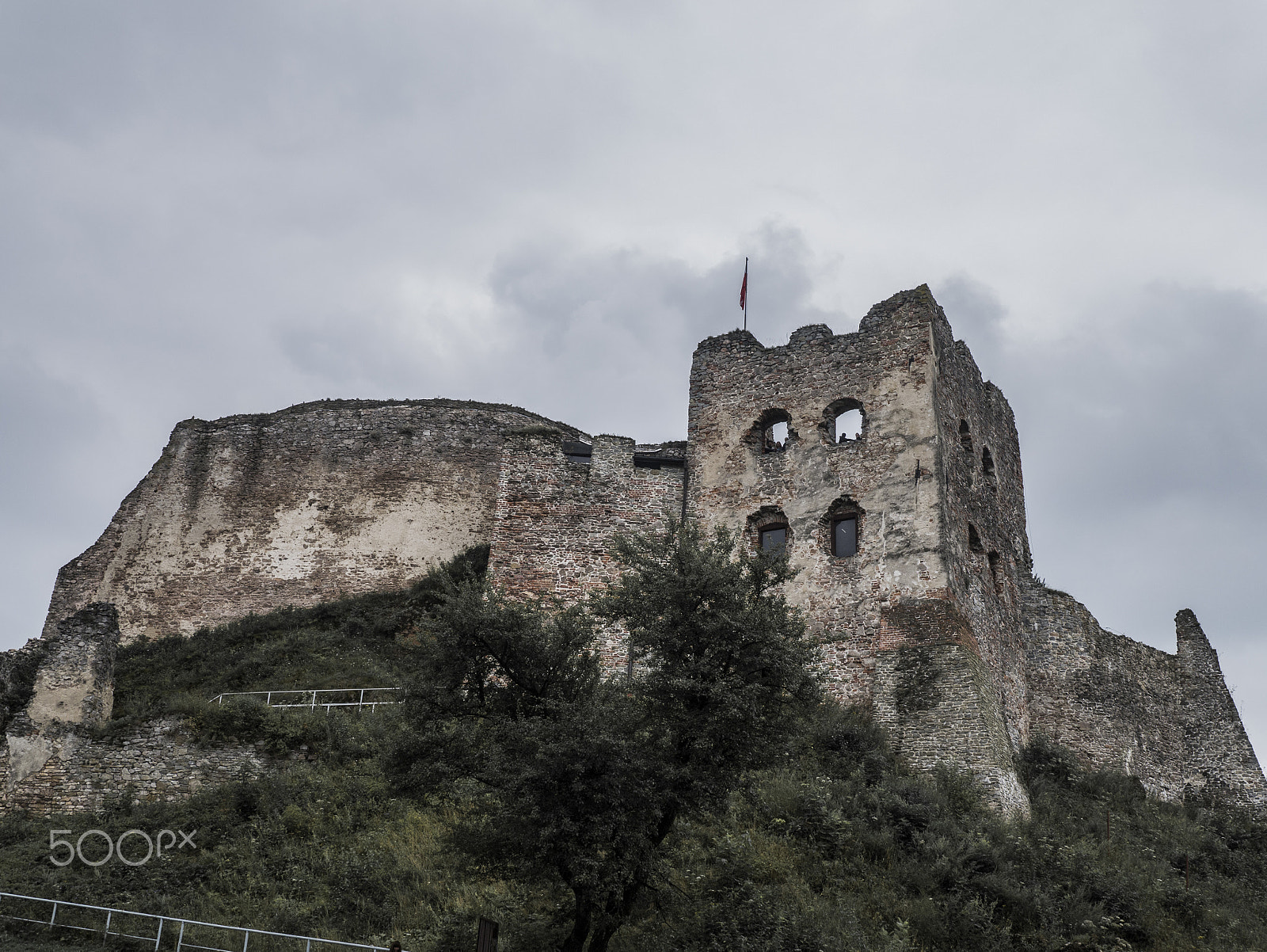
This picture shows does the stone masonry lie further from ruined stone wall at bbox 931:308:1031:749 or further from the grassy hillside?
the grassy hillside

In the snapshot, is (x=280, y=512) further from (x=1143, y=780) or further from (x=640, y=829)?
(x=1143, y=780)

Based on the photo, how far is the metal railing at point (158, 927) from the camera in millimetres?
15789

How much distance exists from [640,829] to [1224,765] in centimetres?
2107

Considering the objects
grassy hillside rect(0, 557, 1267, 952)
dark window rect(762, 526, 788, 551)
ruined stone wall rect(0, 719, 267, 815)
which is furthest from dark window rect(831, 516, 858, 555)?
ruined stone wall rect(0, 719, 267, 815)

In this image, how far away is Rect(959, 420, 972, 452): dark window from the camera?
28.5m

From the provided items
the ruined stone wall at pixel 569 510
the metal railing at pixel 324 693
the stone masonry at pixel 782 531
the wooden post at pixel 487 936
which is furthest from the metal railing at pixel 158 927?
the ruined stone wall at pixel 569 510

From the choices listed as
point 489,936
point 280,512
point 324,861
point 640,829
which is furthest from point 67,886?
point 280,512

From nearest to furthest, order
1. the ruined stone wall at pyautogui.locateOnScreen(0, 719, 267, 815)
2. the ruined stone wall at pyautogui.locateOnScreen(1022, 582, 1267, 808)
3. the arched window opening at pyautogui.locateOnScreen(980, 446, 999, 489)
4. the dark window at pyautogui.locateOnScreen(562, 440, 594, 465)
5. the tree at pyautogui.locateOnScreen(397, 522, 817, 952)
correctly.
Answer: the tree at pyautogui.locateOnScreen(397, 522, 817, 952), the ruined stone wall at pyautogui.locateOnScreen(0, 719, 267, 815), the ruined stone wall at pyautogui.locateOnScreen(1022, 582, 1267, 808), the dark window at pyautogui.locateOnScreen(562, 440, 594, 465), the arched window opening at pyautogui.locateOnScreen(980, 446, 999, 489)

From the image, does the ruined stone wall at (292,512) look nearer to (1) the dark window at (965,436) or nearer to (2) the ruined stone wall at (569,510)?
(2) the ruined stone wall at (569,510)

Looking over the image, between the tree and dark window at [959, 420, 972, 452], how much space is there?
12864 mm

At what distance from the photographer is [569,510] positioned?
28.4 meters

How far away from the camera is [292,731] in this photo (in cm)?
2233

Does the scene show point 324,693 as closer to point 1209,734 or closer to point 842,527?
point 842,527

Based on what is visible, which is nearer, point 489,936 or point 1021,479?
point 489,936
